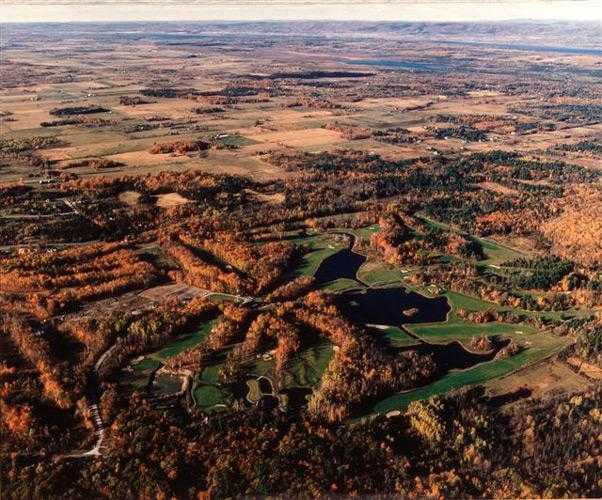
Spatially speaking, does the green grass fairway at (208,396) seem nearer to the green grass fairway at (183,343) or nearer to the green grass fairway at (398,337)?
the green grass fairway at (183,343)

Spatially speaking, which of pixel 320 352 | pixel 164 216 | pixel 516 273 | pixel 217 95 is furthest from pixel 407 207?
pixel 217 95

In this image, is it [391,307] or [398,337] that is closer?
[398,337]

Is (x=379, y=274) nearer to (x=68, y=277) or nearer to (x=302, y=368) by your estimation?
(x=302, y=368)

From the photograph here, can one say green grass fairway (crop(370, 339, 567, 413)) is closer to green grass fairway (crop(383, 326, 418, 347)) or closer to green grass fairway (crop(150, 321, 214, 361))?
green grass fairway (crop(383, 326, 418, 347))

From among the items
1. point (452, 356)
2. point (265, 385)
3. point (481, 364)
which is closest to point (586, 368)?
point (481, 364)

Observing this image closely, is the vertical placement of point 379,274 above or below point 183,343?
below

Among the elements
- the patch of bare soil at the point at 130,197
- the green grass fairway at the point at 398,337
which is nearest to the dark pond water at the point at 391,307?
the green grass fairway at the point at 398,337

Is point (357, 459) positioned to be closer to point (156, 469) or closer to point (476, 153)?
point (156, 469)

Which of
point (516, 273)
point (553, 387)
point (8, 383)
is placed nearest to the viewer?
point (8, 383)

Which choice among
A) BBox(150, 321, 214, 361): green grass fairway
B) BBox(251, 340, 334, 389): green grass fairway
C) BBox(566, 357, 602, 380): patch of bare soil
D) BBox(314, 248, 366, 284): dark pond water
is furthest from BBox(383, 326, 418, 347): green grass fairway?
BBox(150, 321, 214, 361): green grass fairway
